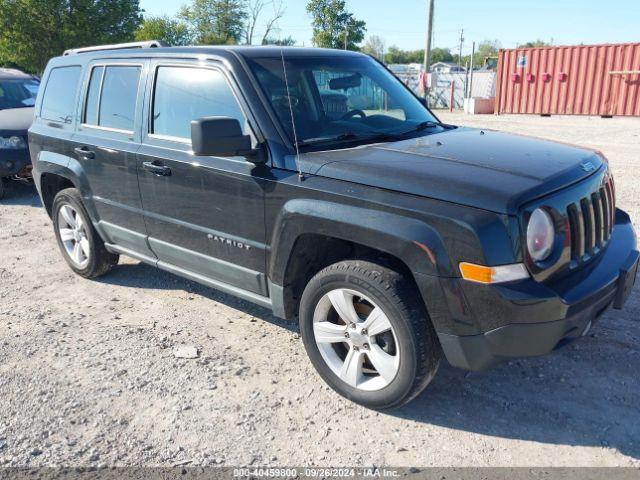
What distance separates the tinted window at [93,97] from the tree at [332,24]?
37255 mm

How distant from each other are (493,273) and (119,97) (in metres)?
3.18

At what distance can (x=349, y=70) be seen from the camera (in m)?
4.18

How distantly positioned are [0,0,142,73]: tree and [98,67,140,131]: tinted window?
1896 cm

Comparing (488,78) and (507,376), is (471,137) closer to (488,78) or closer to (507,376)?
(507,376)

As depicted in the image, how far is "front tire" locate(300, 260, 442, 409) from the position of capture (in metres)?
2.88

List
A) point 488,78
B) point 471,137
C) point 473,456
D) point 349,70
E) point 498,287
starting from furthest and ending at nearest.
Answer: point 488,78, point 349,70, point 471,137, point 473,456, point 498,287

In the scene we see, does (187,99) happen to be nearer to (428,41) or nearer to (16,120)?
→ (16,120)

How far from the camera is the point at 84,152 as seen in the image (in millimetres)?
4645

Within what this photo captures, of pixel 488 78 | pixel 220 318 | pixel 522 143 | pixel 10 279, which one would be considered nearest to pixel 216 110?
pixel 220 318

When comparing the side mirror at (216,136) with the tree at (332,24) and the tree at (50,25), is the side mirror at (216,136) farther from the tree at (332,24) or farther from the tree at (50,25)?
the tree at (332,24)

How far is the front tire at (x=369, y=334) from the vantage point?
2.88 metres

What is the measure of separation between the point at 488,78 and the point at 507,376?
29256 mm

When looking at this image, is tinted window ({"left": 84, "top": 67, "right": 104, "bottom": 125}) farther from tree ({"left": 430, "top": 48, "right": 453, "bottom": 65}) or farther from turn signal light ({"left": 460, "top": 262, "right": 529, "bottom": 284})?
tree ({"left": 430, "top": 48, "right": 453, "bottom": 65})

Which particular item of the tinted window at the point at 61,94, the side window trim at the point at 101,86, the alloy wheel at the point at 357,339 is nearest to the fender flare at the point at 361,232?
the alloy wheel at the point at 357,339
